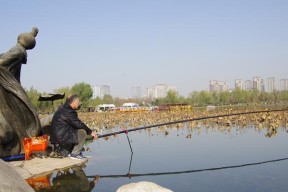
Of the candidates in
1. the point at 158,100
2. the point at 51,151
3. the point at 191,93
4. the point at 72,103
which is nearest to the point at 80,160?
the point at 51,151

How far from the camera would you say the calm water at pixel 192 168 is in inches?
269

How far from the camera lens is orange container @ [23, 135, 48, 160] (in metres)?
8.01

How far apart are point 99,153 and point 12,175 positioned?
7.86 meters

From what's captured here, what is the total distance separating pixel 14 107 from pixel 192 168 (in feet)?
13.3

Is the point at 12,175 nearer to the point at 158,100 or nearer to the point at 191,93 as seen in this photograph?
the point at 158,100

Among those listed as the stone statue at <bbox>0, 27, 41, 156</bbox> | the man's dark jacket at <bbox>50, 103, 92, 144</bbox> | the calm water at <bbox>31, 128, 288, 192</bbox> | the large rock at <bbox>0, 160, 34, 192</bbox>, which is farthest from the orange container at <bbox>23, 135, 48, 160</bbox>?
the large rock at <bbox>0, 160, 34, 192</bbox>

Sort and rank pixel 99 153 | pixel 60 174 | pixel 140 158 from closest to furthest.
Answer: pixel 60 174, pixel 140 158, pixel 99 153

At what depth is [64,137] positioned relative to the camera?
28.0 feet

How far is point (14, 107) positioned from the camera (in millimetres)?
8023

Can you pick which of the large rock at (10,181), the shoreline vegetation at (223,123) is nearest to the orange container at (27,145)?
the large rock at (10,181)

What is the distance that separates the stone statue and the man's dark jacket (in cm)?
41

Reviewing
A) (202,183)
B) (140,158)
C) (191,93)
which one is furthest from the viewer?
(191,93)

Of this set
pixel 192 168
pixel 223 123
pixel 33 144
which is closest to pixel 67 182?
pixel 33 144

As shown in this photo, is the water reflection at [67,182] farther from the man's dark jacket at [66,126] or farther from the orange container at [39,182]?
the man's dark jacket at [66,126]
